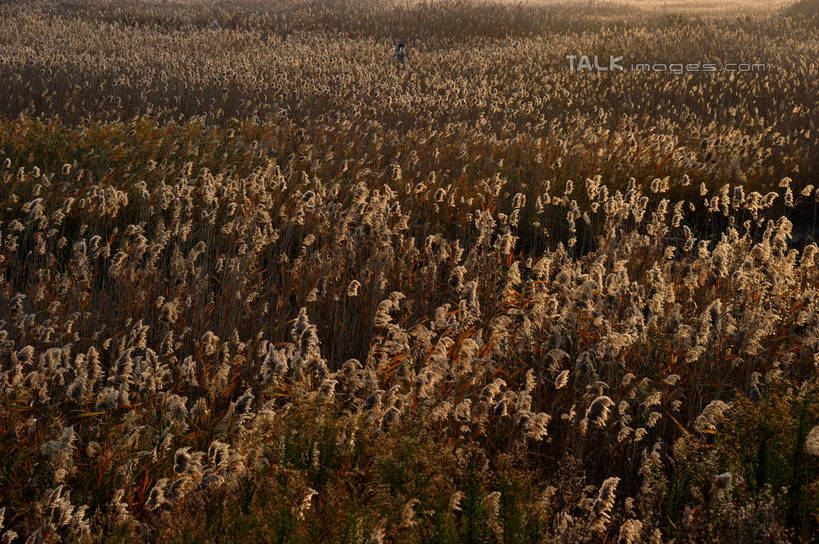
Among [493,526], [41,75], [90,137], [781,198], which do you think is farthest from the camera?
[41,75]

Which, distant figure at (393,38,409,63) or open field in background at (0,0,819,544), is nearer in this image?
open field in background at (0,0,819,544)

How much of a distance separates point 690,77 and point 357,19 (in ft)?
45.6

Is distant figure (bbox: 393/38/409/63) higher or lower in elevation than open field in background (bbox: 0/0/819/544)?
higher

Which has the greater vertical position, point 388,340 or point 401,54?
point 401,54

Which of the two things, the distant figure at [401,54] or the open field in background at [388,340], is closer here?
the open field in background at [388,340]

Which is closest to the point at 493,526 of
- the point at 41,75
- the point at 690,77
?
the point at 41,75

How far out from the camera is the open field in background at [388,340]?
83.0 inches

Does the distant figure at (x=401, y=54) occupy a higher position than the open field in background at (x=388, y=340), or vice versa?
the distant figure at (x=401, y=54)

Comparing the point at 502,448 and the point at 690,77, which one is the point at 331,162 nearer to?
the point at 502,448

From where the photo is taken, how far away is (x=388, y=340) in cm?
313

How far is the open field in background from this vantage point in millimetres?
2107

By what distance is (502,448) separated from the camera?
2.85 meters

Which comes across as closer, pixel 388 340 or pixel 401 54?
pixel 388 340

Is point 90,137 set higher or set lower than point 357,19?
lower
